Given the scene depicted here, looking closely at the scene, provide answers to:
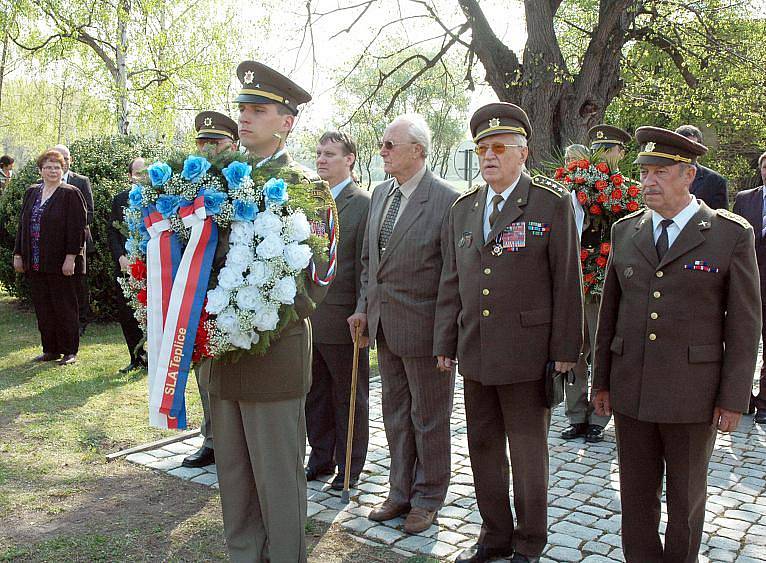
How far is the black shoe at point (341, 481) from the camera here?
5.40 metres

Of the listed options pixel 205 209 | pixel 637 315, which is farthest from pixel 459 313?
pixel 205 209

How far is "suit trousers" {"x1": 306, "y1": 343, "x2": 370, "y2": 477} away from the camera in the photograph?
5523mm

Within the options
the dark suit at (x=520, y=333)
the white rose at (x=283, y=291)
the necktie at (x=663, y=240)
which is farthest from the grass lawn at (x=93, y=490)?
the necktie at (x=663, y=240)

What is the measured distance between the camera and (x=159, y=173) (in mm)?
3512

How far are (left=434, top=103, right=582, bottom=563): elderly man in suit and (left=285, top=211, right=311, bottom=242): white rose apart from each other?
3.62 feet

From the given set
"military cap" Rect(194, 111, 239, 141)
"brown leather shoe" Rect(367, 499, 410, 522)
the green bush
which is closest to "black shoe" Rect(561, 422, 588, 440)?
Result: "brown leather shoe" Rect(367, 499, 410, 522)

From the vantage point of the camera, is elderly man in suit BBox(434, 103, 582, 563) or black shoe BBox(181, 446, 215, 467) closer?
elderly man in suit BBox(434, 103, 582, 563)

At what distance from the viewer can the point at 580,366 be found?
664cm

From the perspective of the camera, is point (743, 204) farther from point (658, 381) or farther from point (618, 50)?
point (618, 50)

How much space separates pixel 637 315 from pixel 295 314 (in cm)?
164

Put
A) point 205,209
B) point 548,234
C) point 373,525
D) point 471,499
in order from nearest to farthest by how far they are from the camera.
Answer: point 205,209 → point 548,234 → point 373,525 → point 471,499

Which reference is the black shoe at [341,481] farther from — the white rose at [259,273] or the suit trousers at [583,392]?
the white rose at [259,273]

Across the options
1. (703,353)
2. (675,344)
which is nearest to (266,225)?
(675,344)

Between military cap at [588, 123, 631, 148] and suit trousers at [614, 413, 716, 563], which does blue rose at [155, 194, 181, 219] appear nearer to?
suit trousers at [614, 413, 716, 563]
